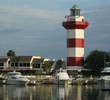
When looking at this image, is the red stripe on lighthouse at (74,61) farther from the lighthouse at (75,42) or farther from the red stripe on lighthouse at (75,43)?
the red stripe on lighthouse at (75,43)

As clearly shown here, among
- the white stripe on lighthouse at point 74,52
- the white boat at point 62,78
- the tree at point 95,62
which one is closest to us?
the white boat at point 62,78

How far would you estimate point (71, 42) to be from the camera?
114m

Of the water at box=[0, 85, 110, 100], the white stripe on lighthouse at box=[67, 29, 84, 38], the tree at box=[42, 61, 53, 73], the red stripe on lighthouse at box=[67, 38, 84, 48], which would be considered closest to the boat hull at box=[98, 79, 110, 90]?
the water at box=[0, 85, 110, 100]

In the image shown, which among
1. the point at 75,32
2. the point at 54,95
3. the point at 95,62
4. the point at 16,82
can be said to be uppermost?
the point at 75,32

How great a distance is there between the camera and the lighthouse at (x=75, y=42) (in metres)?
114

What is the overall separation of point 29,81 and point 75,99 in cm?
4708

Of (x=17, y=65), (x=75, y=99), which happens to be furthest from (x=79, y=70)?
(x=75, y=99)

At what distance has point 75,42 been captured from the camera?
114 metres

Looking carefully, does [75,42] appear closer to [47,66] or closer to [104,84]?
[47,66]

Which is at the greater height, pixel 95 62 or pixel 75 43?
pixel 75 43

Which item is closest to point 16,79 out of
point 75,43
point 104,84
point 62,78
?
point 62,78

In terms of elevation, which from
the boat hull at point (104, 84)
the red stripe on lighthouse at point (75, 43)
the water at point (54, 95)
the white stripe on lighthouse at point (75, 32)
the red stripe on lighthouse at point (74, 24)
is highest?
the red stripe on lighthouse at point (74, 24)

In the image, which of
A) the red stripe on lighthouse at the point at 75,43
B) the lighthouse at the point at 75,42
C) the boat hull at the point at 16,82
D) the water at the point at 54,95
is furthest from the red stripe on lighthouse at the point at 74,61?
the water at the point at 54,95

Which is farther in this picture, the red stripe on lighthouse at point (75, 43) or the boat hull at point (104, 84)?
the red stripe on lighthouse at point (75, 43)
